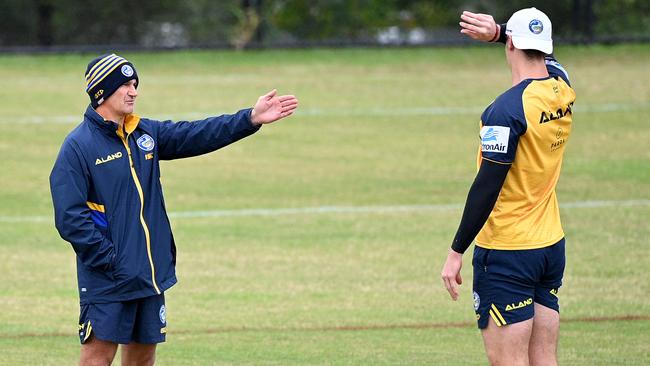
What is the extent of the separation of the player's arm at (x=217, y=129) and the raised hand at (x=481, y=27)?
1.08m

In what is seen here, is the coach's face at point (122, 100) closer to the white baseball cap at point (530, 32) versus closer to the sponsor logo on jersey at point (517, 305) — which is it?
the white baseball cap at point (530, 32)

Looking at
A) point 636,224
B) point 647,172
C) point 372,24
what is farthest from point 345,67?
point 636,224

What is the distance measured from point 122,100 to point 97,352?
4.34 feet

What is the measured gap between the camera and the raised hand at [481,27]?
6.45 meters

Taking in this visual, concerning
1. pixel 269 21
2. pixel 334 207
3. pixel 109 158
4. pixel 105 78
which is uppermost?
pixel 105 78

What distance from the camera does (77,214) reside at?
624 cm

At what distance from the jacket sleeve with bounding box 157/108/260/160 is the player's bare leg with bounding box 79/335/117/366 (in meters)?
1.07

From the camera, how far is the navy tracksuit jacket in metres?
6.27

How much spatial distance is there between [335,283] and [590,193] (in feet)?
17.9

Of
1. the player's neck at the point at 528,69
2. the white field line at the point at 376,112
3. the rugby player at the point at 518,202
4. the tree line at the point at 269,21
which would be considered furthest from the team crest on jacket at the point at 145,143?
the tree line at the point at 269,21

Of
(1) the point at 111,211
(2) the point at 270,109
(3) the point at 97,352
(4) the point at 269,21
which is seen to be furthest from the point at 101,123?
(4) the point at 269,21

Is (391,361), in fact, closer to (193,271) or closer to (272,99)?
(272,99)

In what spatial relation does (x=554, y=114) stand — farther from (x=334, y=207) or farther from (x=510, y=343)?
(x=334, y=207)

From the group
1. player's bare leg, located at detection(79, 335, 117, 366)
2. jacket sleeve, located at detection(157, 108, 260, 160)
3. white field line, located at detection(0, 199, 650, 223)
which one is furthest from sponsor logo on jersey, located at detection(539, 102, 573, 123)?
white field line, located at detection(0, 199, 650, 223)
